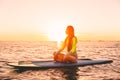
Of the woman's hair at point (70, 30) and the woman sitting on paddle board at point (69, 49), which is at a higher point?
the woman's hair at point (70, 30)

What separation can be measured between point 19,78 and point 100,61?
6.62m

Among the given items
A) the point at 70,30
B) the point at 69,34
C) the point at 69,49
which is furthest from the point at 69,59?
the point at 70,30

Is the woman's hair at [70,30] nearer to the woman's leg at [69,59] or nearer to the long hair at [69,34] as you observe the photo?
the long hair at [69,34]

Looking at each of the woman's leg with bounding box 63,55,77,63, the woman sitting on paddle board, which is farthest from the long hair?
the woman's leg with bounding box 63,55,77,63

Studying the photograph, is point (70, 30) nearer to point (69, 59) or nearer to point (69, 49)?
point (69, 49)

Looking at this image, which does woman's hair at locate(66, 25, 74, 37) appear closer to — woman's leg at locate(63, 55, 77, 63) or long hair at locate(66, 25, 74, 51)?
long hair at locate(66, 25, 74, 51)

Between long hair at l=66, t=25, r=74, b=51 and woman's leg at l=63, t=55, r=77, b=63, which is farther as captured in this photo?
woman's leg at l=63, t=55, r=77, b=63

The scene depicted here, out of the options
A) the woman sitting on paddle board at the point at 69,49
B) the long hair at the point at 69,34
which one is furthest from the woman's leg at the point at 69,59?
the long hair at the point at 69,34

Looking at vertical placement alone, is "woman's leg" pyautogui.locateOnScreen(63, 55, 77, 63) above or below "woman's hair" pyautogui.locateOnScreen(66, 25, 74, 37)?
below

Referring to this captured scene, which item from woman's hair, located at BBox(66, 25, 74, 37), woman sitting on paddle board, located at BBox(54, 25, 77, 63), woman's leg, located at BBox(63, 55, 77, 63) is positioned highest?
woman's hair, located at BBox(66, 25, 74, 37)

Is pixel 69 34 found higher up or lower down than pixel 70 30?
lower down

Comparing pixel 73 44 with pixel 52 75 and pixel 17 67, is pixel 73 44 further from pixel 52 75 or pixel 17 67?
pixel 17 67

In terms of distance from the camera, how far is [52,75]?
17297 millimetres

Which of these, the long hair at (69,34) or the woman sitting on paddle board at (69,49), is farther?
the woman sitting on paddle board at (69,49)
